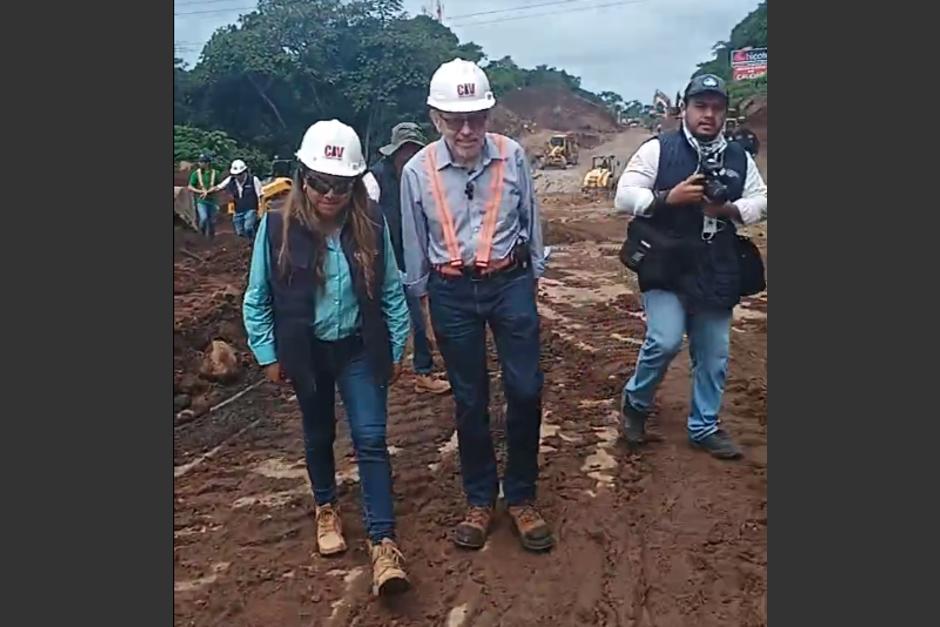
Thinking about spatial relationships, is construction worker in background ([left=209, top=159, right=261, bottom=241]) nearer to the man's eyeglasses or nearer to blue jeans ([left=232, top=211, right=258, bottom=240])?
blue jeans ([left=232, top=211, right=258, bottom=240])

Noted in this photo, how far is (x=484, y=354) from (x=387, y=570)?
0.83 metres

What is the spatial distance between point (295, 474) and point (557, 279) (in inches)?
226

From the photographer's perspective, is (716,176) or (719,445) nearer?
(716,176)

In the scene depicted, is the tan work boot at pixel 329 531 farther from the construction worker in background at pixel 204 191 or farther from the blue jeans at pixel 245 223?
the construction worker in background at pixel 204 191

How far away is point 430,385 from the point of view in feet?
18.0

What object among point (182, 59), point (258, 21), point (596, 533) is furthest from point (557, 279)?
point (596, 533)

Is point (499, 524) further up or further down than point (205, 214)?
further down

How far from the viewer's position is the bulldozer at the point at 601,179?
20797 mm

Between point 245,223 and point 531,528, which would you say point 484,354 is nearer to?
point 531,528

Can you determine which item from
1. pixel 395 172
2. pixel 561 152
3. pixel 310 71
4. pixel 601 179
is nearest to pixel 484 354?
pixel 395 172

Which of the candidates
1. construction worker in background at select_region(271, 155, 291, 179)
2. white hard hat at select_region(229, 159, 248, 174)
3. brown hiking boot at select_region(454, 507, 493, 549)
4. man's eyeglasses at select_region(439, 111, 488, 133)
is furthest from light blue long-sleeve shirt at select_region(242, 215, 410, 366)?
white hard hat at select_region(229, 159, 248, 174)

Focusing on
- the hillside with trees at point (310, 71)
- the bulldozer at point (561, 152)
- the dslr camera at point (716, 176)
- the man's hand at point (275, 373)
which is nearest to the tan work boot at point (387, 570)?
the man's hand at point (275, 373)

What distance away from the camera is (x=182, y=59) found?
7.16 meters

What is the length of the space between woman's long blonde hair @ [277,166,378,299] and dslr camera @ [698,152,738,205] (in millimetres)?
1400
